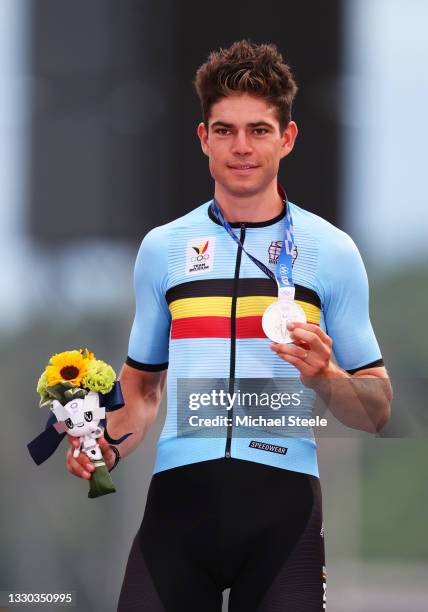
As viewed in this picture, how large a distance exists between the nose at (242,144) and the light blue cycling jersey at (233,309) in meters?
0.25

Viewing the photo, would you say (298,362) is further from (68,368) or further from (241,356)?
(68,368)

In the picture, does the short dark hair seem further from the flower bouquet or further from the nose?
the flower bouquet

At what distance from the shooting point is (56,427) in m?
3.45

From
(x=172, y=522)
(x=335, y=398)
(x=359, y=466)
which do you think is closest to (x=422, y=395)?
(x=335, y=398)

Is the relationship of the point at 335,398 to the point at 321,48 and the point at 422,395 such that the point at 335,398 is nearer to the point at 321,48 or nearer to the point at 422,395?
the point at 422,395

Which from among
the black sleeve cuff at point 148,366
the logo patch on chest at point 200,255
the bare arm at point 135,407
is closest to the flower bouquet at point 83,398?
the bare arm at point 135,407

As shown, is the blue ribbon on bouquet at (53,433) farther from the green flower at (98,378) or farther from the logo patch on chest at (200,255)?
the logo patch on chest at (200,255)

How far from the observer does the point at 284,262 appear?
3508mm

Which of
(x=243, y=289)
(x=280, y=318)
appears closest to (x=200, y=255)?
(x=243, y=289)

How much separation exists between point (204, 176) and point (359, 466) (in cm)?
179

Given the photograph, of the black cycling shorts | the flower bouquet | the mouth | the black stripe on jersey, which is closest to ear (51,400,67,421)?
the flower bouquet

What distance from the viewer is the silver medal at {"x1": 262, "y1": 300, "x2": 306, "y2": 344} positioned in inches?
130

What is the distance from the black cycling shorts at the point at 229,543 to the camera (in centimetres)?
336

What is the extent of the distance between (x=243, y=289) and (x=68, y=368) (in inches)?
23.3
